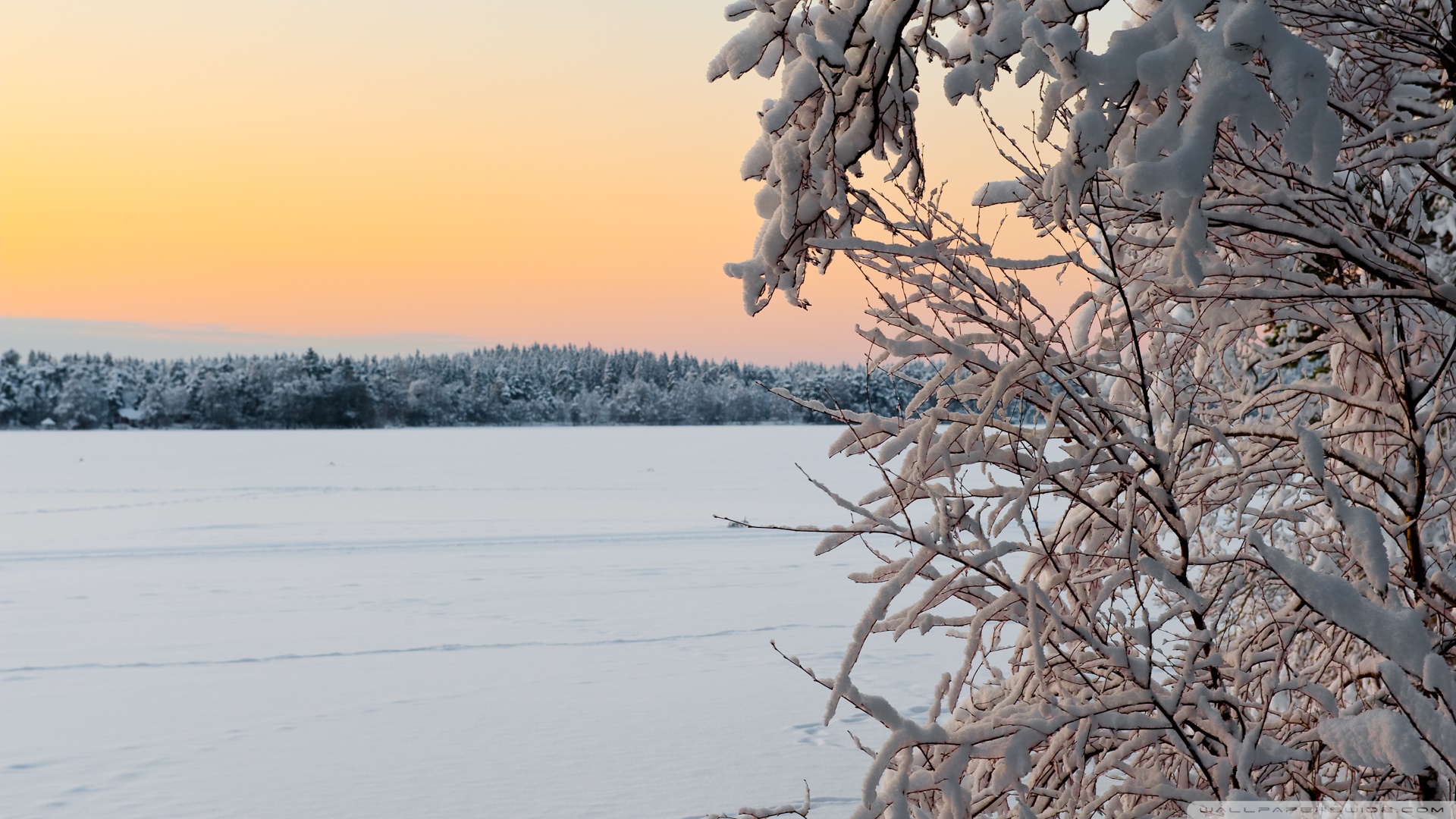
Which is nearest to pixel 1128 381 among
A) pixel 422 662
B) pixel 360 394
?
pixel 422 662

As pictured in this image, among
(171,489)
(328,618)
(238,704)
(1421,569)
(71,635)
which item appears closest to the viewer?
(1421,569)

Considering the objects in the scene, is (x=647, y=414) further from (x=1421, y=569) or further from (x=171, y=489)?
(x=1421, y=569)

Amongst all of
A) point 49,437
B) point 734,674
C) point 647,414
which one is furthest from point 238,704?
point 647,414

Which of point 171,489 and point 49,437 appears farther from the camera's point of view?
point 49,437

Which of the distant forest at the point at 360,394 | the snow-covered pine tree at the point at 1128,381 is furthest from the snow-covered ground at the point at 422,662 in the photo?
the distant forest at the point at 360,394

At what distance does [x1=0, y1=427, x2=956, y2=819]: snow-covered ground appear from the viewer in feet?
21.9

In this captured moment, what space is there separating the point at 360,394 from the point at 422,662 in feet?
252

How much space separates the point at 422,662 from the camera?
9336 millimetres

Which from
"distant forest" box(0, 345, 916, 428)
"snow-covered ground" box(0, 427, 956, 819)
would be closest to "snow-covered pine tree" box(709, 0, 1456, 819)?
"snow-covered ground" box(0, 427, 956, 819)

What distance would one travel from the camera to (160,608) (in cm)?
1132

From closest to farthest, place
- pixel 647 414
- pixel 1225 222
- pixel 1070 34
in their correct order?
pixel 1070 34
pixel 1225 222
pixel 647 414

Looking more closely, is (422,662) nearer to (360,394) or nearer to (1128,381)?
(1128,381)

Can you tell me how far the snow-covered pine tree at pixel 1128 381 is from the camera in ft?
6.40

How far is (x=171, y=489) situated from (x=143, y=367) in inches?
2985
